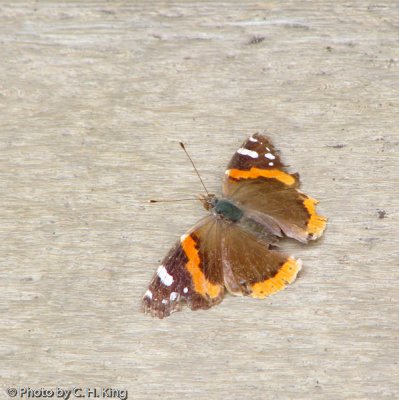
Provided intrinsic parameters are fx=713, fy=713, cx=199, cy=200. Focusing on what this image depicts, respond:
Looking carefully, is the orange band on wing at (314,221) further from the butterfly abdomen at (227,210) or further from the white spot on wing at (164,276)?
the white spot on wing at (164,276)

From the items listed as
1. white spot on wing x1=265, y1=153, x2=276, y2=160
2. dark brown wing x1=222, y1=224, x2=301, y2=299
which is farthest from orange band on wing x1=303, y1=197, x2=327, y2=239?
white spot on wing x1=265, y1=153, x2=276, y2=160

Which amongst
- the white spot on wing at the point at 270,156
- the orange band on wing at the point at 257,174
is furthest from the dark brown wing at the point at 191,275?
the white spot on wing at the point at 270,156

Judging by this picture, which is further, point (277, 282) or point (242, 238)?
point (242, 238)

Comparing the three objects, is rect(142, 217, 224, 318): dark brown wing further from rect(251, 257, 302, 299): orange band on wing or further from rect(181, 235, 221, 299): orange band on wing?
rect(251, 257, 302, 299): orange band on wing

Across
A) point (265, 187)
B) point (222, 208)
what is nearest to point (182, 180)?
point (222, 208)

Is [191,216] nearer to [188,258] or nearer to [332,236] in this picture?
[188,258]

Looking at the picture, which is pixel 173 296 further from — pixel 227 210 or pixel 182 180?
pixel 182 180

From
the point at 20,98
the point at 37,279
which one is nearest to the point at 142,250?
the point at 37,279
